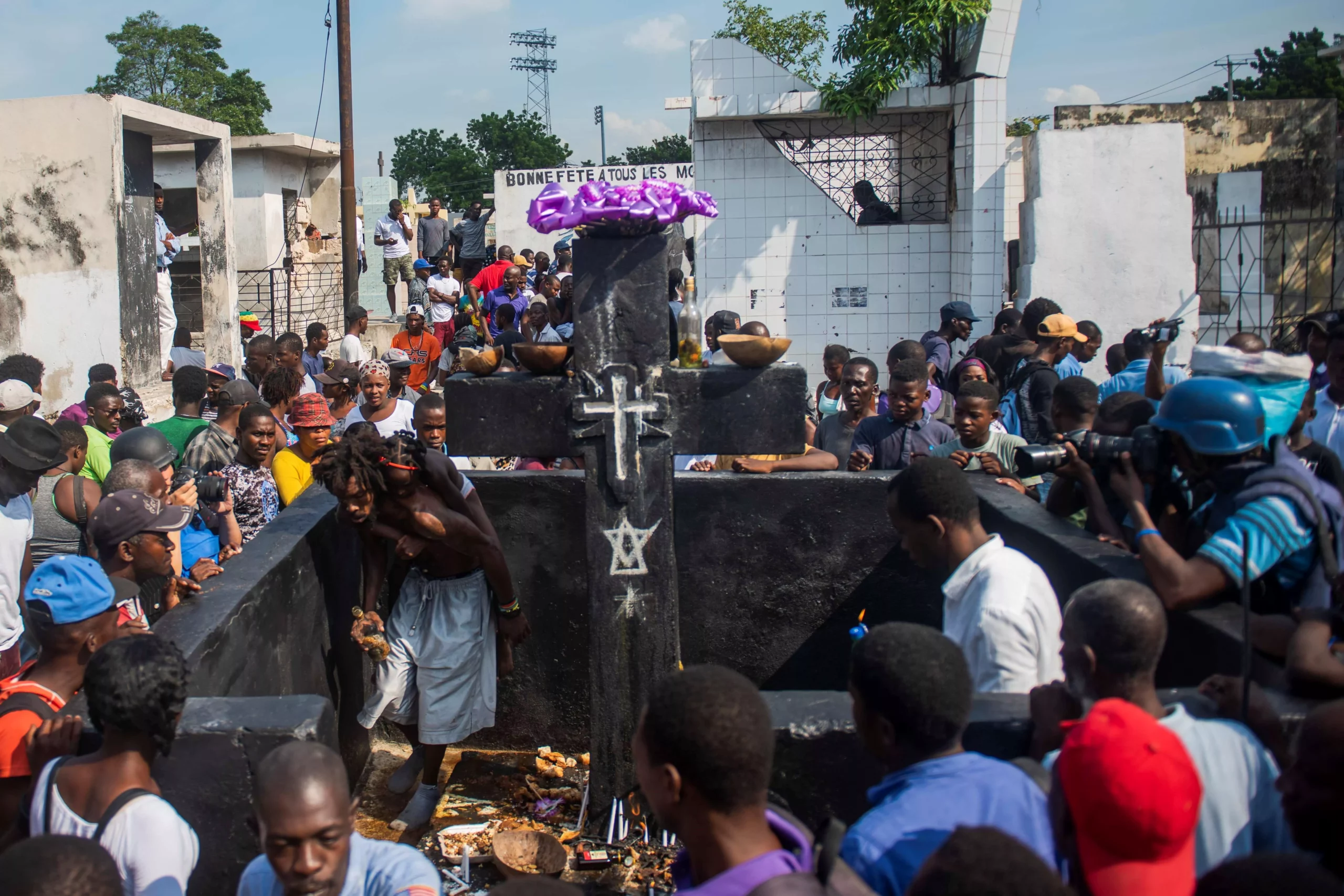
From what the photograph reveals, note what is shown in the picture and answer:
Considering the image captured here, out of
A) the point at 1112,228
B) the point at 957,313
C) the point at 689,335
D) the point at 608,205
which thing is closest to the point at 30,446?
the point at 608,205

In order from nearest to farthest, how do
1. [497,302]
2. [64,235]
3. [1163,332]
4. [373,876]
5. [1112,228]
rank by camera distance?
1. [373,876]
2. [1163,332]
3. [1112,228]
4. [64,235]
5. [497,302]

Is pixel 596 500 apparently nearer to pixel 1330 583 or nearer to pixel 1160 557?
pixel 1160 557

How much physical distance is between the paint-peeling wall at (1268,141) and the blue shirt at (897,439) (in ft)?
31.5

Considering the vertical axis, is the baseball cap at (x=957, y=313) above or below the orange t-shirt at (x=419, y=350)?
above

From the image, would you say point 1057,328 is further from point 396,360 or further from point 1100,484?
point 396,360

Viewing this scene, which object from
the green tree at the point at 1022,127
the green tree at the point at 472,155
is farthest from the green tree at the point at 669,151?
the green tree at the point at 1022,127

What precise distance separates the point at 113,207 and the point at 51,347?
1.69 meters

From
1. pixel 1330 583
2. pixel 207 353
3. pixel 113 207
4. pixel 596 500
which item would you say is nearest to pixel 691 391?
pixel 596 500

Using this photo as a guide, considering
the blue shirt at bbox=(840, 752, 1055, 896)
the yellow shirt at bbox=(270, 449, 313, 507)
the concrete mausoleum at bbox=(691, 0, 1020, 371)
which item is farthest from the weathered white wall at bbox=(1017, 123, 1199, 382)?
the blue shirt at bbox=(840, 752, 1055, 896)

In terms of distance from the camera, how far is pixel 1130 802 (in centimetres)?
206

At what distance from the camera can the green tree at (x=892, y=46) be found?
37.8ft

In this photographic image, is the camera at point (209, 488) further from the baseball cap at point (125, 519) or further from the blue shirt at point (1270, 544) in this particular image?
the blue shirt at point (1270, 544)

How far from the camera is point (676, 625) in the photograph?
4.71 m

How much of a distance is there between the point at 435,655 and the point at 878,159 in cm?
959
